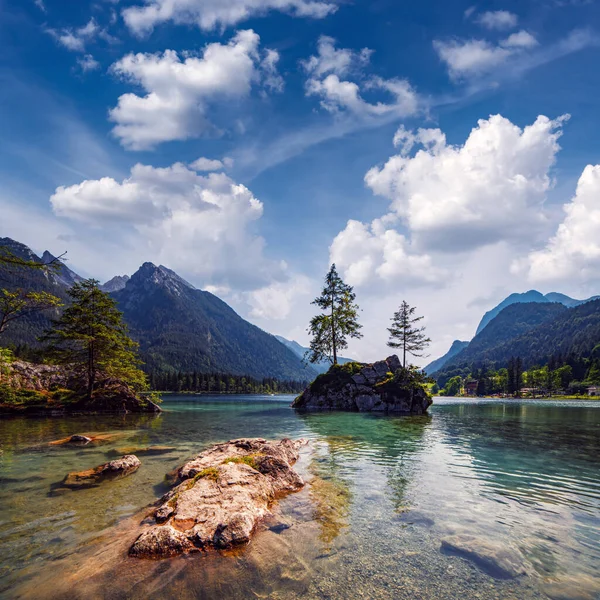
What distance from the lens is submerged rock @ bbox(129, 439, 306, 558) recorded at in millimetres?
7785

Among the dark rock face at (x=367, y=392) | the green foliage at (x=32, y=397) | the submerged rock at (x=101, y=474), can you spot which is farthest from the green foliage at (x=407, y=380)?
the submerged rock at (x=101, y=474)

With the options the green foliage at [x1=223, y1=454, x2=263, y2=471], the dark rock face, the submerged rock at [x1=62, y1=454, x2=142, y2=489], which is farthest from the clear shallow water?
the dark rock face

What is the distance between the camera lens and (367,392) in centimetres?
5656

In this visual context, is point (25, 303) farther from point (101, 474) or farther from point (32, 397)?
point (101, 474)

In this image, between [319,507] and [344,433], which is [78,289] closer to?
[344,433]

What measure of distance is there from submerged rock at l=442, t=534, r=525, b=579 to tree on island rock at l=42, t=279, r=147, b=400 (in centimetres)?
4463

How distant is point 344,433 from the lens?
1133 inches

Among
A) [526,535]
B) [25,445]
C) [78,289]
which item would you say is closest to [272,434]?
[25,445]

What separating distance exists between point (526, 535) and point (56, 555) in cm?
1175

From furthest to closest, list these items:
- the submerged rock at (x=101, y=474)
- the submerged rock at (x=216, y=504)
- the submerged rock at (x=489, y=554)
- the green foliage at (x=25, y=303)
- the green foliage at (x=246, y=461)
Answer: the green foliage at (x=25, y=303)
the green foliage at (x=246, y=461)
the submerged rock at (x=101, y=474)
the submerged rock at (x=216, y=504)
the submerged rock at (x=489, y=554)

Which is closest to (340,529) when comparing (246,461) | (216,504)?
(216,504)

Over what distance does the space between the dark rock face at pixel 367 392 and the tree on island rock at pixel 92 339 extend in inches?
1158

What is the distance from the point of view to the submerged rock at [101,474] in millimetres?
13508

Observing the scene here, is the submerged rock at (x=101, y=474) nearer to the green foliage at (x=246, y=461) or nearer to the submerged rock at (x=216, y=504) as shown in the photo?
the submerged rock at (x=216, y=504)
